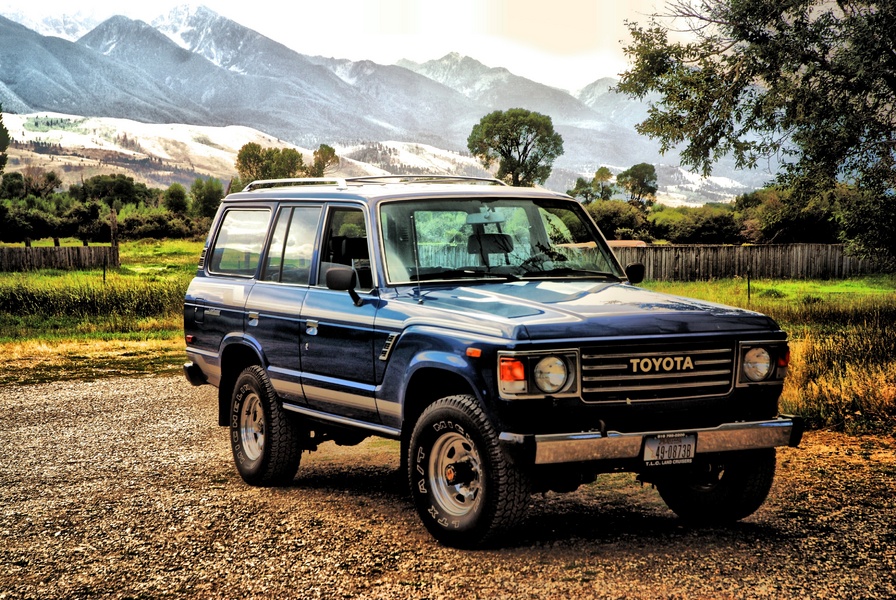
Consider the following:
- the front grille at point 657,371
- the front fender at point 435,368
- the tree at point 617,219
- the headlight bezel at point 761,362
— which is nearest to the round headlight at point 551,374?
the front grille at point 657,371

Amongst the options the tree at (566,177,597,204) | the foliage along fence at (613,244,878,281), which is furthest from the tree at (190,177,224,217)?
the foliage along fence at (613,244,878,281)

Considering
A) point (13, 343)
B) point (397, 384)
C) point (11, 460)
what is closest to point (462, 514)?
point (397, 384)

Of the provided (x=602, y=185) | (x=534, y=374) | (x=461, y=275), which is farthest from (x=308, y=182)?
(x=602, y=185)

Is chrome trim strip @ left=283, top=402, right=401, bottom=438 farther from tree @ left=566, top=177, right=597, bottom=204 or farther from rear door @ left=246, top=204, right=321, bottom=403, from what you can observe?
tree @ left=566, top=177, right=597, bottom=204

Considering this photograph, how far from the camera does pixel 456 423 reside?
→ 6176mm

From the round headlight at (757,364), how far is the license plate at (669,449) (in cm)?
59

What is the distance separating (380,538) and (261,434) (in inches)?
83.5

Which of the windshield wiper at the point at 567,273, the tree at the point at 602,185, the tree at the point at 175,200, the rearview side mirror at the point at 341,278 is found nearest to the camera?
the rearview side mirror at the point at 341,278

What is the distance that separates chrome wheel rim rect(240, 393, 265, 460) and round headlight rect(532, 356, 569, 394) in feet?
11.1

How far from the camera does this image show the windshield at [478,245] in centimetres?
730

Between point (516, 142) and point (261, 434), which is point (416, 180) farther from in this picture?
point (516, 142)

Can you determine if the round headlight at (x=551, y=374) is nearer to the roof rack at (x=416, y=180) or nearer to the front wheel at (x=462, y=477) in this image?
the front wheel at (x=462, y=477)

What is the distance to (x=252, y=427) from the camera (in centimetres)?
880

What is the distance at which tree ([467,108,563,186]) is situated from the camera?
150m
